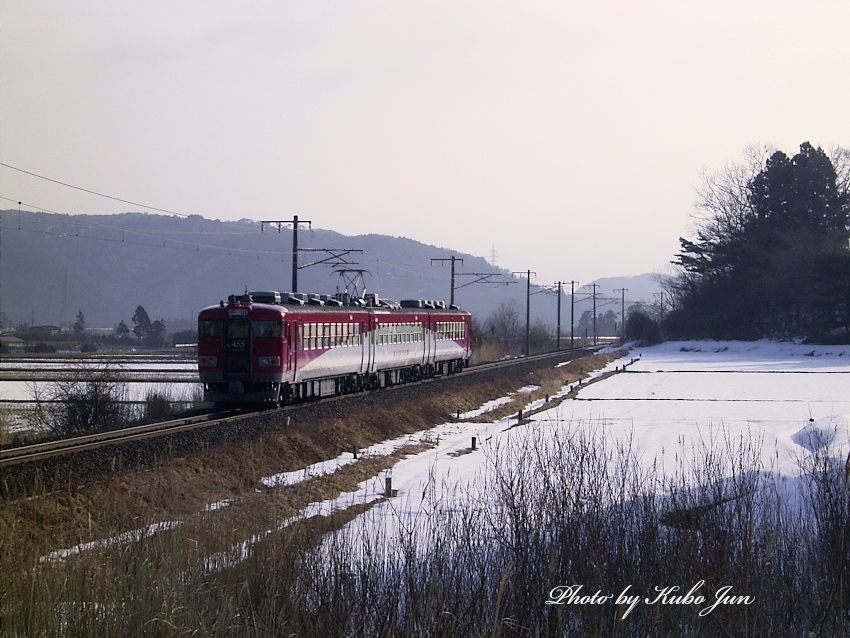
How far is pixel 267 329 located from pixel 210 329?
1728 millimetres

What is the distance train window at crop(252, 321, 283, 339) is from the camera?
2347cm

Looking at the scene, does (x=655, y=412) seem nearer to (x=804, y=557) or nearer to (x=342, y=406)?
(x=342, y=406)

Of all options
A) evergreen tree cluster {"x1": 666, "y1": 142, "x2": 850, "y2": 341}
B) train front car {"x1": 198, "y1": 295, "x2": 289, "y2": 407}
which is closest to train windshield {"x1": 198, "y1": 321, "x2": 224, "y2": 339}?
train front car {"x1": 198, "y1": 295, "x2": 289, "y2": 407}

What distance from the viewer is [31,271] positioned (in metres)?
192

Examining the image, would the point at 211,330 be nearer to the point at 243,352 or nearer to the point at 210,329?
the point at 210,329

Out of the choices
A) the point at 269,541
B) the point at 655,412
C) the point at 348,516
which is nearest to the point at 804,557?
the point at 269,541

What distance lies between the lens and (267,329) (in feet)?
77.3

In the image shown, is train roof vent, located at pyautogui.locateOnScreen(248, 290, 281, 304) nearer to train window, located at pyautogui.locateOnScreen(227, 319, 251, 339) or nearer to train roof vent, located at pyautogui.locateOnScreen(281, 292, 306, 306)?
train roof vent, located at pyautogui.locateOnScreen(281, 292, 306, 306)

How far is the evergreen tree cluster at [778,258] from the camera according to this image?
221 feet

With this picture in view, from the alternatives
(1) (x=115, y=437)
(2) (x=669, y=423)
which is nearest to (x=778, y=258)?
(2) (x=669, y=423)

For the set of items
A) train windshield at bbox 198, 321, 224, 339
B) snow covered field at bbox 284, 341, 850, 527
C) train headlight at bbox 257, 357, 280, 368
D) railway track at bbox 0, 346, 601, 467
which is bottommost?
snow covered field at bbox 284, 341, 850, 527

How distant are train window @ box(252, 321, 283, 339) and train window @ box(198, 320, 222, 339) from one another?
3.66 feet

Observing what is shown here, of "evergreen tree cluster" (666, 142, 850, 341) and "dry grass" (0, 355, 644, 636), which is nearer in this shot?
"dry grass" (0, 355, 644, 636)

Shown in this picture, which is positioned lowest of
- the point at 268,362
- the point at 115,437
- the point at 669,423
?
the point at 669,423
